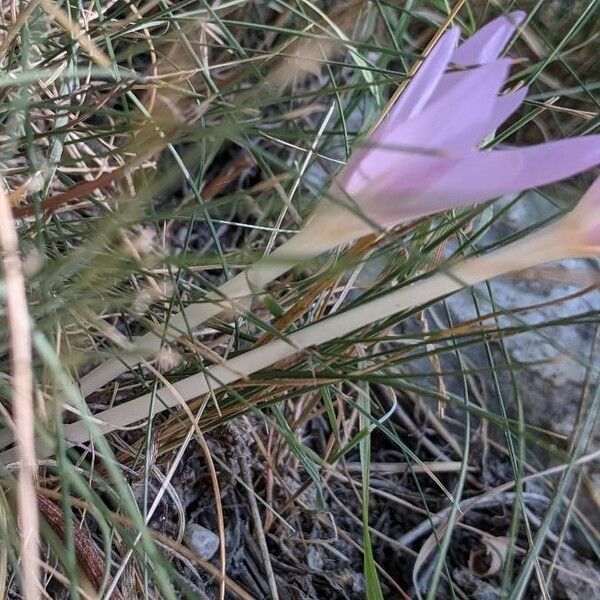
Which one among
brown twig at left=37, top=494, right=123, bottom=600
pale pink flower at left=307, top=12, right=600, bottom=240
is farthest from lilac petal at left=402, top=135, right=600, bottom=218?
brown twig at left=37, top=494, right=123, bottom=600

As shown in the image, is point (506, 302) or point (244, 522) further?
point (506, 302)

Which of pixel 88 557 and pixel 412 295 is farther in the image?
pixel 88 557

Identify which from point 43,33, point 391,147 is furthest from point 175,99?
point 391,147

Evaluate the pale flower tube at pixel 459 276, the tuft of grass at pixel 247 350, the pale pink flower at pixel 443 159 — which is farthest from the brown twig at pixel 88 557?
the pale pink flower at pixel 443 159

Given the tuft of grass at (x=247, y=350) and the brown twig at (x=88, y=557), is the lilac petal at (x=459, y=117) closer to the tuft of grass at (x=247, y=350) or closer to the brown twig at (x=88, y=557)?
the tuft of grass at (x=247, y=350)

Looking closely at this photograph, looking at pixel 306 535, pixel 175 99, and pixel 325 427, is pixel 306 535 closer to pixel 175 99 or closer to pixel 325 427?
pixel 325 427

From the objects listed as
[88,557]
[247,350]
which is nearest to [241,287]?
[247,350]

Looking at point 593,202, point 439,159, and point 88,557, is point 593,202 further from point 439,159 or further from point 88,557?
point 88,557

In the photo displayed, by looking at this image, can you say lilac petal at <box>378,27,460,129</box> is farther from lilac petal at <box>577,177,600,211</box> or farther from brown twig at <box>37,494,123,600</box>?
brown twig at <box>37,494,123,600</box>
